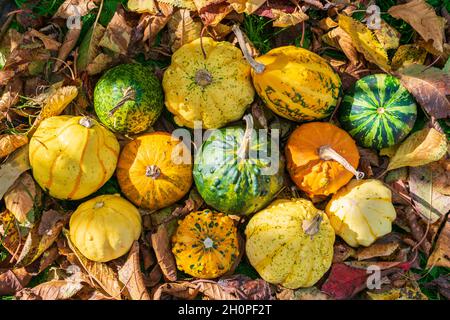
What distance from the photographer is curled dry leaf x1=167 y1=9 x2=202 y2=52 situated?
153 inches

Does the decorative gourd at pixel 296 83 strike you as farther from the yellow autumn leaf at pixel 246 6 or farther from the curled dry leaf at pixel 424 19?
the curled dry leaf at pixel 424 19

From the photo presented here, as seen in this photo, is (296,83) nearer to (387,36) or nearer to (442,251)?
(387,36)

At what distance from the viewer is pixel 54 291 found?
371 centimetres

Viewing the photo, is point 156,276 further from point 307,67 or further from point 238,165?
point 307,67

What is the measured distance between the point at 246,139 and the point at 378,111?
0.90 m

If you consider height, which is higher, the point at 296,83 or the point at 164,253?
the point at 296,83

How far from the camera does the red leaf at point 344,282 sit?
3740 millimetres

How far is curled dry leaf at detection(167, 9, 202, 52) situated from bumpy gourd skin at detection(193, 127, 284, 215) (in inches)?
26.2

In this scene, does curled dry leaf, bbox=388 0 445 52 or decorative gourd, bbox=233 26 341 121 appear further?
curled dry leaf, bbox=388 0 445 52

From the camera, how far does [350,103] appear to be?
3.80m

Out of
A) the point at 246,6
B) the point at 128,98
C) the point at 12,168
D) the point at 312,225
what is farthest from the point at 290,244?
the point at 12,168

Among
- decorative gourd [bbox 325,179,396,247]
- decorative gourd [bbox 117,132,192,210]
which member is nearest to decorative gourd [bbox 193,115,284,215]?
decorative gourd [bbox 117,132,192,210]

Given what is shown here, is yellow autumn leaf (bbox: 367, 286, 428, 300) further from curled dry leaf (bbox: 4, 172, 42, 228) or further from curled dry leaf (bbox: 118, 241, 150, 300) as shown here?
curled dry leaf (bbox: 4, 172, 42, 228)
